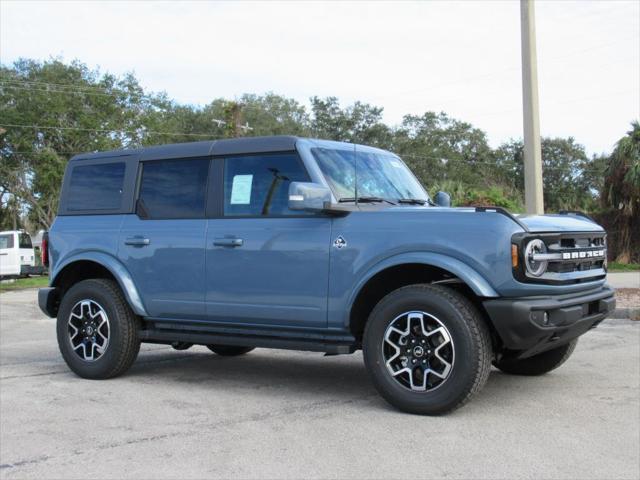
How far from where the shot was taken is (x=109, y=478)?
13.0 feet

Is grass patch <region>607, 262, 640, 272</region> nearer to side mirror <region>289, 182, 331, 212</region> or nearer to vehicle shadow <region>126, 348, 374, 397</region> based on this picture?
vehicle shadow <region>126, 348, 374, 397</region>

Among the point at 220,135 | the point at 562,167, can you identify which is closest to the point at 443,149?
the point at 562,167

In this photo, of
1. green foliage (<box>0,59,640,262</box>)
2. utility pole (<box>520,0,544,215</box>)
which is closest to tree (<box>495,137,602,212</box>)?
green foliage (<box>0,59,640,262</box>)

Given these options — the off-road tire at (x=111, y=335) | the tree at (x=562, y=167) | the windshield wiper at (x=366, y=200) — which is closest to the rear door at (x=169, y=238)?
the off-road tire at (x=111, y=335)

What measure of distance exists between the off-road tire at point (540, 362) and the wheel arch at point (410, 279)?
1.28 metres

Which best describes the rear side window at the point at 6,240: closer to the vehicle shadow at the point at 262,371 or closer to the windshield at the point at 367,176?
the vehicle shadow at the point at 262,371

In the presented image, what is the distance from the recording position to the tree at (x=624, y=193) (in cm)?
2631

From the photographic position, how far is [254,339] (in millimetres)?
5914

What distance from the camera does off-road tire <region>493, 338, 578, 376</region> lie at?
249 inches

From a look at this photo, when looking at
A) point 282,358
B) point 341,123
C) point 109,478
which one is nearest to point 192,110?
point 341,123

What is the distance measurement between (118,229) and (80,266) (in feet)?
2.37

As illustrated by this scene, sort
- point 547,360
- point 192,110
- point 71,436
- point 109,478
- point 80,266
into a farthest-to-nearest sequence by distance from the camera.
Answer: point 192,110, point 80,266, point 547,360, point 71,436, point 109,478

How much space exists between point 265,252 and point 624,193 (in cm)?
2356

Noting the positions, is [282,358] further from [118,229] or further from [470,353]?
[470,353]
